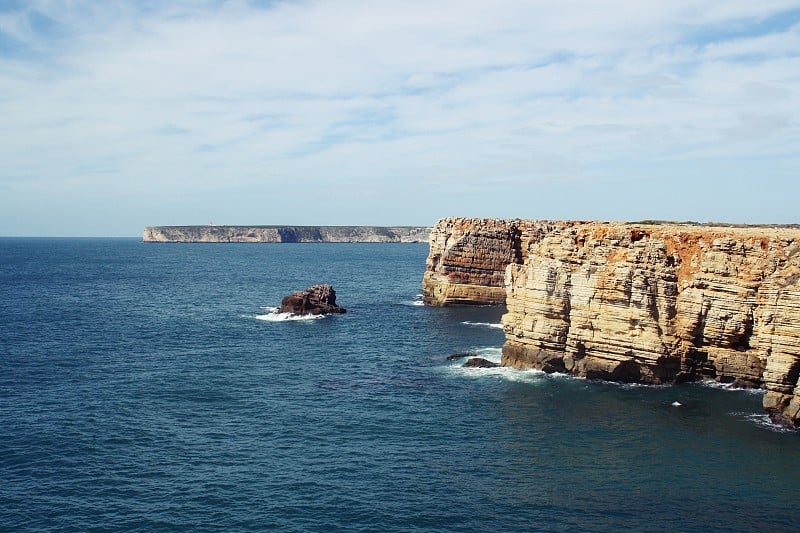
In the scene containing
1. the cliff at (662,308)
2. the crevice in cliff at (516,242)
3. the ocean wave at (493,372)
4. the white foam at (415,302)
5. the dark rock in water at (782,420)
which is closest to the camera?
the dark rock in water at (782,420)

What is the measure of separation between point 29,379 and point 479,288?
67.4 m

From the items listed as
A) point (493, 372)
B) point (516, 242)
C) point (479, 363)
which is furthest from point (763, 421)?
point (516, 242)

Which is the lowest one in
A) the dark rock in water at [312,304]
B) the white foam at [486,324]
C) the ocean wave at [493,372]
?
the ocean wave at [493,372]

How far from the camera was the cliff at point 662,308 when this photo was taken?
4659 centimetres

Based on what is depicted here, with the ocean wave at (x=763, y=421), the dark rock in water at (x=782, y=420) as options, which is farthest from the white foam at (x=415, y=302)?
the dark rock in water at (x=782, y=420)

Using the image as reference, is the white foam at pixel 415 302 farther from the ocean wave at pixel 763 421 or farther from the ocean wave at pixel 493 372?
the ocean wave at pixel 763 421

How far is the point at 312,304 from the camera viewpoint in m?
101

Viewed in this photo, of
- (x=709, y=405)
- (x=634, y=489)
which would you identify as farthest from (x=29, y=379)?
(x=709, y=405)

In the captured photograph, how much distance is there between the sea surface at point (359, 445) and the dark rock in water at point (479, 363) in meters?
1.33

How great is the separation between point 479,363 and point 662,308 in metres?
17.9

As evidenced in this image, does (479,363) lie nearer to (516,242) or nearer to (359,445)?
(359,445)

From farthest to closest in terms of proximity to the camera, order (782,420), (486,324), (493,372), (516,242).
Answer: (516,242) → (486,324) → (493,372) → (782,420)

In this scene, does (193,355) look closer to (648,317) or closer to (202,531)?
(202,531)

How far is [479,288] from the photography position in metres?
109
